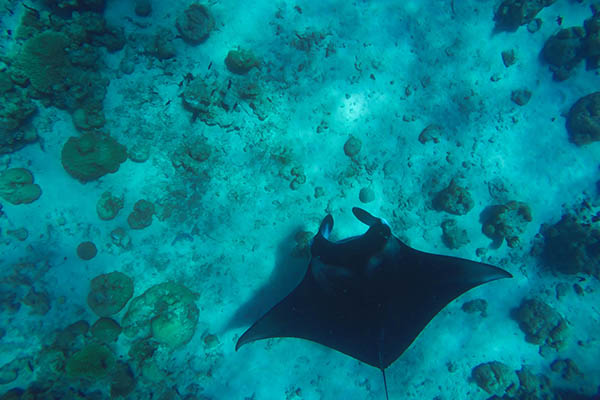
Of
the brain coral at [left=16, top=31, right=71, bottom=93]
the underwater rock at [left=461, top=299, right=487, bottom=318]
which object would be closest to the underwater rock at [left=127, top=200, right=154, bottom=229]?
the brain coral at [left=16, top=31, right=71, bottom=93]

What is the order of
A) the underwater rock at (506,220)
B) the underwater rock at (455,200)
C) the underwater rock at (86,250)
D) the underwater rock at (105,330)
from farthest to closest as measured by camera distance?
the underwater rock at (506,220) < the underwater rock at (455,200) < the underwater rock at (86,250) < the underwater rock at (105,330)

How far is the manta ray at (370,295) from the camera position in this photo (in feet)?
13.5

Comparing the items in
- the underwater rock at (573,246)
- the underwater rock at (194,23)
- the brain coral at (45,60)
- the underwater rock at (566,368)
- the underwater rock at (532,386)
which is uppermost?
the underwater rock at (194,23)

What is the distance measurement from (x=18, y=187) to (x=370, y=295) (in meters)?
6.75

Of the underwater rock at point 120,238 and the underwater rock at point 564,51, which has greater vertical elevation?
the underwater rock at point 564,51

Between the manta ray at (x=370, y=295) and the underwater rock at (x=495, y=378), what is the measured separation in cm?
387

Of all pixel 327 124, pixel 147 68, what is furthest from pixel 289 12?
pixel 147 68

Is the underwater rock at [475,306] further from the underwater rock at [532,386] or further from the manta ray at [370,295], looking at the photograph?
the manta ray at [370,295]

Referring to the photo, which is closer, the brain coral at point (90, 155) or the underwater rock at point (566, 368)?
the brain coral at point (90, 155)

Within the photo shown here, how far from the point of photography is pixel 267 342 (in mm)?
6039

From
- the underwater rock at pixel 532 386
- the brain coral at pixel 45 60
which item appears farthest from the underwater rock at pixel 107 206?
the underwater rock at pixel 532 386

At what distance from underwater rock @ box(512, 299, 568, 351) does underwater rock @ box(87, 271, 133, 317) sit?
9.03m

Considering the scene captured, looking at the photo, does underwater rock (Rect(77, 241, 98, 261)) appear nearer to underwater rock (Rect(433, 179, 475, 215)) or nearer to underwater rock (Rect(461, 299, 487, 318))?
underwater rock (Rect(433, 179, 475, 215))

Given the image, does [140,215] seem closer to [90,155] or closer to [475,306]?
[90,155]
